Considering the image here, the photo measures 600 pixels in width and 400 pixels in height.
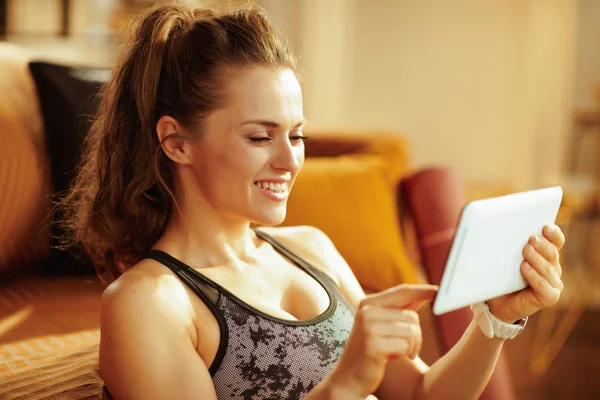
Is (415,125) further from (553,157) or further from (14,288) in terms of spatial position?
(14,288)

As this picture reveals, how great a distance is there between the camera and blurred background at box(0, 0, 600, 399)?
382cm

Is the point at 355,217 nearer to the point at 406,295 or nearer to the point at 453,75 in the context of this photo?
the point at 406,295

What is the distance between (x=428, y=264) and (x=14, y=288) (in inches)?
38.0

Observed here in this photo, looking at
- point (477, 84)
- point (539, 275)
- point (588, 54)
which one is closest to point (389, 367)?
point (539, 275)

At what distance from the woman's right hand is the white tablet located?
1.3 inches

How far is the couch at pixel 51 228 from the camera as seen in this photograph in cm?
140

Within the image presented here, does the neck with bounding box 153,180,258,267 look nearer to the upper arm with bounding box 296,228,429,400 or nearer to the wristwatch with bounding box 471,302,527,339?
the upper arm with bounding box 296,228,429,400

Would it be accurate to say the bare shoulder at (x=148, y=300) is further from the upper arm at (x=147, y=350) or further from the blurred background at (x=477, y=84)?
the blurred background at (x=477, y=84)

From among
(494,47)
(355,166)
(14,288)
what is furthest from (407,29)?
(14,288)

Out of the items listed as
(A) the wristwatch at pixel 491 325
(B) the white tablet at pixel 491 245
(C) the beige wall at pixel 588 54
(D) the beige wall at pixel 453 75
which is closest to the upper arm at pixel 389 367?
(A) the wristwatch at pixel 491 325

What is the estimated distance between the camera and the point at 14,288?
1.65m

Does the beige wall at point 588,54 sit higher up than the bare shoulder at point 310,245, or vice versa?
the beige wall at point 588,54

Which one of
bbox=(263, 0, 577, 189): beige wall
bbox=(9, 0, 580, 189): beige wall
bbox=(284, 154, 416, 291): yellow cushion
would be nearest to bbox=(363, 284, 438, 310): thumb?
bbox=(284, 154, 416, 291): yellow cushion

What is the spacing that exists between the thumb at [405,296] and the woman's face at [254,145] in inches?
10.2
